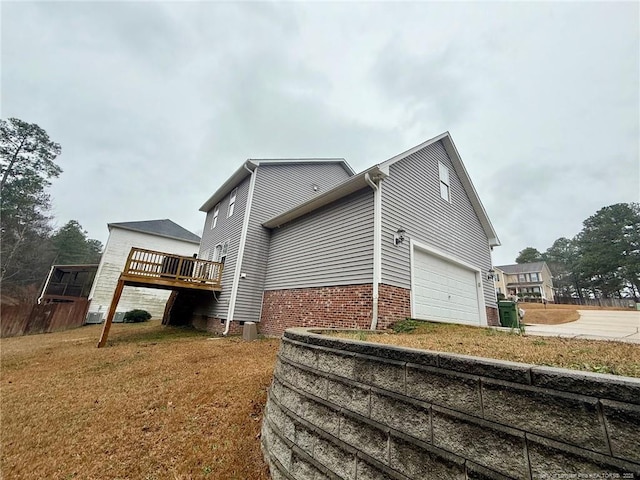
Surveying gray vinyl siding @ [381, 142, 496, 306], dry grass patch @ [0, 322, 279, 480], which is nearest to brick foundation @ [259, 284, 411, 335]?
gray vinyl siding @ [381, 142, 496, 306]

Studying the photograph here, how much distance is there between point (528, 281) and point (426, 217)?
43.4 meters

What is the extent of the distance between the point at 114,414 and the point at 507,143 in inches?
821

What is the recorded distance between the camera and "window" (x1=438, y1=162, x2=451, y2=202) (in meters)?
9.12

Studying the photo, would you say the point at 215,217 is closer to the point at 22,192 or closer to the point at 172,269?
the point at 172,269

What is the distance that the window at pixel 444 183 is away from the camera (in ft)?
29.9

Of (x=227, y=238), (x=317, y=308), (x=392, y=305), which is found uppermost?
(x=227, y=238)

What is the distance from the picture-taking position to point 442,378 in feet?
5.06

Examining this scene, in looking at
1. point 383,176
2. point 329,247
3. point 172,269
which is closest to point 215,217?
point 172,269

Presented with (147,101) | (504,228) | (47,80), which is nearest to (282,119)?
(147,101)

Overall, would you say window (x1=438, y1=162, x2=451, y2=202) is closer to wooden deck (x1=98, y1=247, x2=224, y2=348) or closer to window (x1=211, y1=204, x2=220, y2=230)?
wooden deck (x1=98, y1=247, x2=224, y2=348)

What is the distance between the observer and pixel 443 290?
7754mm

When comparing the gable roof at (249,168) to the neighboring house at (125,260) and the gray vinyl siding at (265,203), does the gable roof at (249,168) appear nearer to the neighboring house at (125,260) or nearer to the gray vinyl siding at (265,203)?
the gray vinyl siding at (265,203)

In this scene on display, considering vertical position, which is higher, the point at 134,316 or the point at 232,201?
the point at 232,201

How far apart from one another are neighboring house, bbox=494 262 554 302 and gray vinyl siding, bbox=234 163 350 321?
36.4 metres
